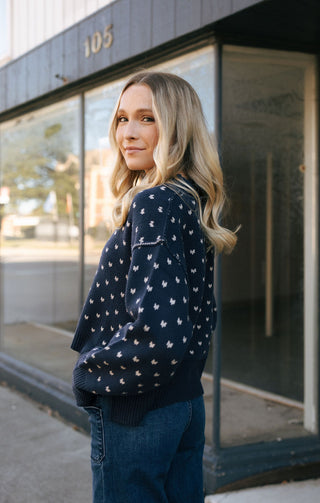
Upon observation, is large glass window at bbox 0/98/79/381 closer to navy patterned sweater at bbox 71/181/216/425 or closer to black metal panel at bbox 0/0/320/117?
black metal panel at bbox 0/0/320/117

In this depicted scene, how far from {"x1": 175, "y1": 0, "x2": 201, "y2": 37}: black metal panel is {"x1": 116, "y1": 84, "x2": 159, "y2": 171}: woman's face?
69.7 inches

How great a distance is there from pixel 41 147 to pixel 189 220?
5.02m

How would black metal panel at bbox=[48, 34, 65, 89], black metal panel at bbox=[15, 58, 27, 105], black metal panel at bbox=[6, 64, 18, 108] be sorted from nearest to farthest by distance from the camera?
black metal panel at bbox=[48, 34, 65, 89]
black metal panel at bbox=[15, 58, 27, 105]
black metal panel at bbox=[6, 64, 18, 108]

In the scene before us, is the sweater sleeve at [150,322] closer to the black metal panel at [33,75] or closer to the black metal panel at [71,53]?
the black metal panel at [71,53]

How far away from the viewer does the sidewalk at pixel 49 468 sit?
128 inches

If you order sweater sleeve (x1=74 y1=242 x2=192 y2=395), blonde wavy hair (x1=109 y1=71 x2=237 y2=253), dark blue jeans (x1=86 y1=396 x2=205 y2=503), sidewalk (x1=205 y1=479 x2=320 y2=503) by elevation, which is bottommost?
sidewalk (x1=205 y1=479 x2=320 y2=503)

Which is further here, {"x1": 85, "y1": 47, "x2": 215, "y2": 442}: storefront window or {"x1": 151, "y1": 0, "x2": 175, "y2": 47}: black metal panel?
{"x1": 85, "y1": 47, "x2": 215, "y2": 442}: storefront window

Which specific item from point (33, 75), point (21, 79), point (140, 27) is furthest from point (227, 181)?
point (21, 79)

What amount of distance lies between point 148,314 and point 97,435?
0.45 m

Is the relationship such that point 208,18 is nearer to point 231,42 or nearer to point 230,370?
point 231,42

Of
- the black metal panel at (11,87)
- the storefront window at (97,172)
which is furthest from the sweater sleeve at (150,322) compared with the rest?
the black metal panel at (11,87)

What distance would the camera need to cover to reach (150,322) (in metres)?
1.36

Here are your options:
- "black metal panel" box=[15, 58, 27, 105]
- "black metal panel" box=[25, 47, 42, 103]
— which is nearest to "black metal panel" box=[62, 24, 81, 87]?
"black metal panel" box=[25, 47, 42, 103]

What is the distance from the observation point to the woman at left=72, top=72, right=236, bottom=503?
1399mm
